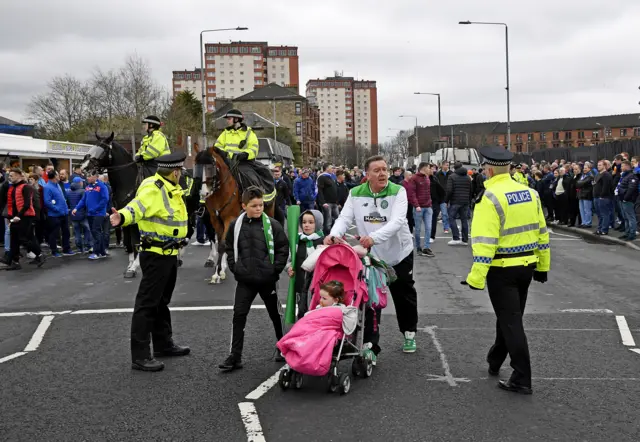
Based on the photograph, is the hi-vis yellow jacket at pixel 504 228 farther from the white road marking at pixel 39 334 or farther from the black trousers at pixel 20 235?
the black trousers at pixel 20 235

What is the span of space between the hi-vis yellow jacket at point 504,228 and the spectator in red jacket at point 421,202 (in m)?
10.0

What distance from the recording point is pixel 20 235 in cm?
1519

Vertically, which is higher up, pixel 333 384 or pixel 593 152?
pixel 593 152

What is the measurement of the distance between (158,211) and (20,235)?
923cm

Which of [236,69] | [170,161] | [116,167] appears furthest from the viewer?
[236,69]

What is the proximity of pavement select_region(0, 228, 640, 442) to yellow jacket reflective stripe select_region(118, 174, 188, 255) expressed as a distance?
4.42 ft

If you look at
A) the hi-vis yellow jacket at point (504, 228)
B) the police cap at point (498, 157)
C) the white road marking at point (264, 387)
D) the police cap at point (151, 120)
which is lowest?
the white road marking at point (264, 387)

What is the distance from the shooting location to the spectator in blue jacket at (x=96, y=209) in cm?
1639

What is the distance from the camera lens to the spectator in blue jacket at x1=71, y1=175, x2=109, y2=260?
1639 cm

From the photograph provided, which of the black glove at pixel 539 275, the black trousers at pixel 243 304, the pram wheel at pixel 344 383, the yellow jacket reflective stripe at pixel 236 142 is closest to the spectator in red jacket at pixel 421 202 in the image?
the yellow jacket reflective stripe at pixel 236 142

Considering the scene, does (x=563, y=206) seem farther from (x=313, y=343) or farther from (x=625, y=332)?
(x=313, y=343)

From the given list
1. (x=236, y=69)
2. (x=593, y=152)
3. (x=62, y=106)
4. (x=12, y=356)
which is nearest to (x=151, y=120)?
(x=12, y=356)

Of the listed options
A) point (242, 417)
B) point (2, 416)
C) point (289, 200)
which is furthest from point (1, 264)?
point (242, 417)

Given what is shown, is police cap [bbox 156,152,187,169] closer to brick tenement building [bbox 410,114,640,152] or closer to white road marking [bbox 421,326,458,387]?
white road marking [bbox 421,326,458,387]
